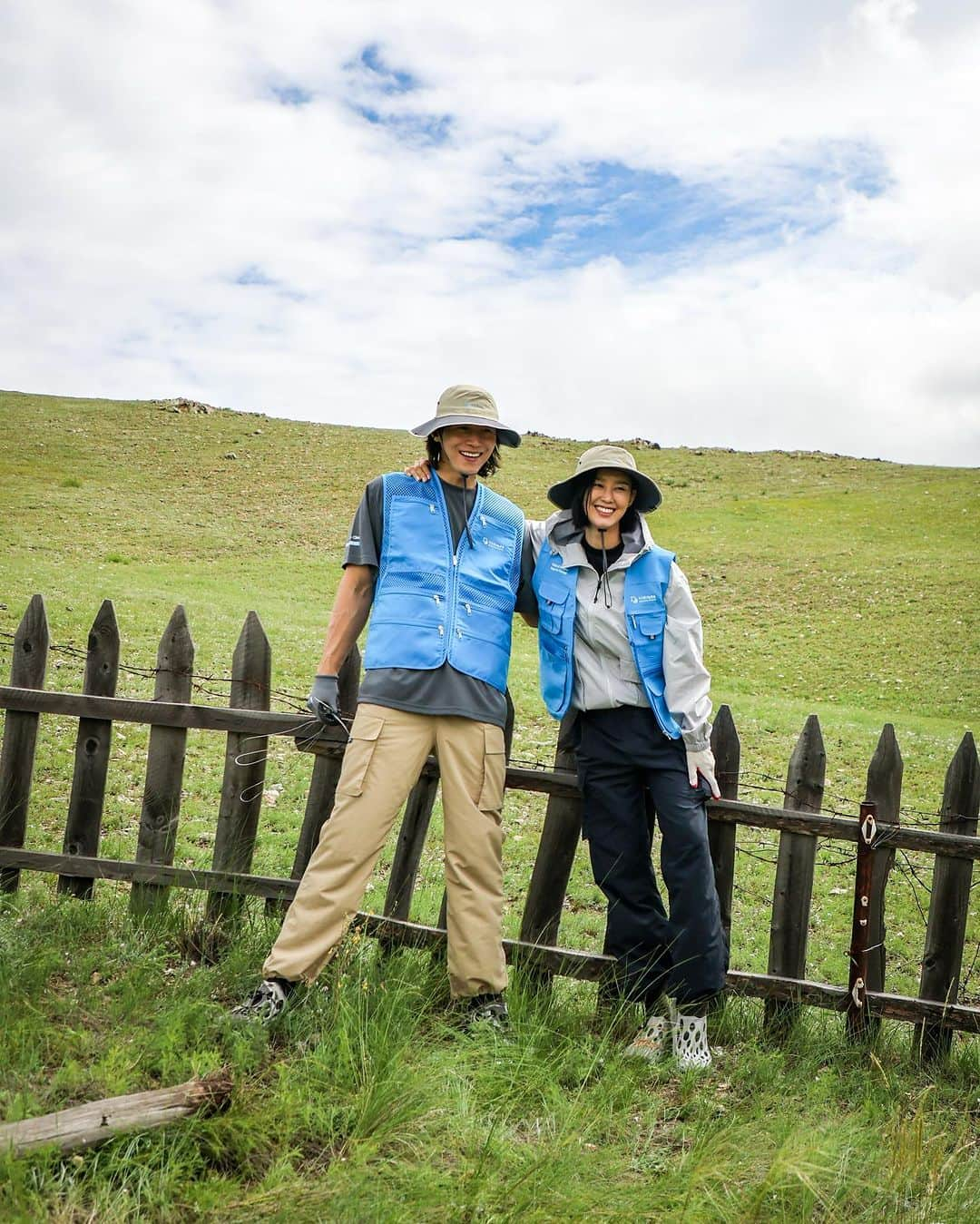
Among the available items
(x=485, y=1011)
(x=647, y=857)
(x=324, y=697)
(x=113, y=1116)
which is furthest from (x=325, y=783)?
(x=113, y=1116)

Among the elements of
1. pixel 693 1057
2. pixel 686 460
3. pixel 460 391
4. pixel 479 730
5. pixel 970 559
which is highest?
pixel 686 460

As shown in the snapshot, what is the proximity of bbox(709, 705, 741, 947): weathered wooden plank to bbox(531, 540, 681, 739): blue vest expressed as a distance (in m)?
0.57

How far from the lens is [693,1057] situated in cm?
396

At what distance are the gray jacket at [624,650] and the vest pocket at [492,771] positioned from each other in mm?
387

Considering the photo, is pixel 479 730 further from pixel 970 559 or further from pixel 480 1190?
pixel 970 559

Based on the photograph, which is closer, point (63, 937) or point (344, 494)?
point (63, 937)

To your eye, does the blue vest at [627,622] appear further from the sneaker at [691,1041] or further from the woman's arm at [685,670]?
the sneaker at [691,1041]

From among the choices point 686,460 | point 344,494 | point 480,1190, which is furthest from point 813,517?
point 480,1190

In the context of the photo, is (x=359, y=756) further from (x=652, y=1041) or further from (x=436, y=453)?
(x=652, y=1041)

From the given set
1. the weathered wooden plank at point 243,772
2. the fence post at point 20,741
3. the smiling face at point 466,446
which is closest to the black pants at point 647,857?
the smiling face at point 466,446

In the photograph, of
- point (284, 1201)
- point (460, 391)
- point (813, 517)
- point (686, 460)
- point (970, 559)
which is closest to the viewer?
point (284, 1201)

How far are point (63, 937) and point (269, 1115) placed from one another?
1698 millimetres

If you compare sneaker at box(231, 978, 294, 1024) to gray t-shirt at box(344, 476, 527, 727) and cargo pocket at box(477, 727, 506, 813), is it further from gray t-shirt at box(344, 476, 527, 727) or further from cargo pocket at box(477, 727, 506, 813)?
gray t-shirt at box(344, 476, 527, 727)

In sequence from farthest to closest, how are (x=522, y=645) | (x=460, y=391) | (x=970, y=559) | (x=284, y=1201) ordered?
(x=970, y=559)
(x=522, y=645)
(x=460, y=391)
(x=284, y=1201)
